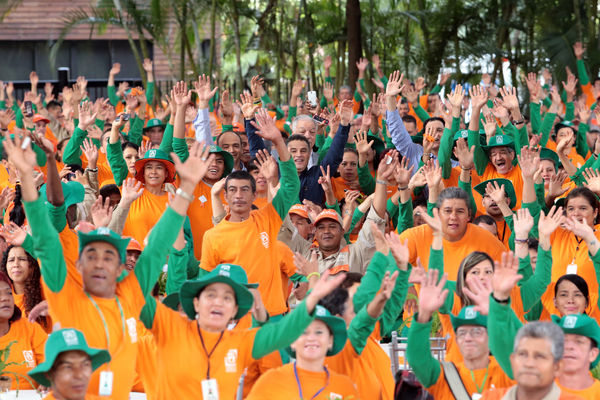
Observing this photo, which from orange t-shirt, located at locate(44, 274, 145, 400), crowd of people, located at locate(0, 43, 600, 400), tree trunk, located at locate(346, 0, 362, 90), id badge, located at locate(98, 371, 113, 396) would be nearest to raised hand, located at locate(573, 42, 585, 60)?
tree trunk, located at locate(346, 0, 362, 90)

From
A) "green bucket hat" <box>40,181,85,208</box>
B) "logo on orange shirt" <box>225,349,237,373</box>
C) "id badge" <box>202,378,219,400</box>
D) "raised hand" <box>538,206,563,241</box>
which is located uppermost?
"green bucket hat" <box>40,181,85,208</box>

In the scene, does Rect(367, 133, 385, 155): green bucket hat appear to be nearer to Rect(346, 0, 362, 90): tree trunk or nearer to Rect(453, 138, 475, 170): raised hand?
Rect(453, 138, 475, 170): raised hand

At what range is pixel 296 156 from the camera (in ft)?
Result: 30.5

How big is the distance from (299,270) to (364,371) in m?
1.07

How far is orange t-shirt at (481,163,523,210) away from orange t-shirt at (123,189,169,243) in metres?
3.25

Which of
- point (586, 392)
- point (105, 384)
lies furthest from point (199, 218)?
point (586, 392)

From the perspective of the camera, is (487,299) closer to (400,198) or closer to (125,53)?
(400,198)

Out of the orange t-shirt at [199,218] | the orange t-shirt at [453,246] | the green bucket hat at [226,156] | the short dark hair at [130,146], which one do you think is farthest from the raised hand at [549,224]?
the short dark hair at [130,146]

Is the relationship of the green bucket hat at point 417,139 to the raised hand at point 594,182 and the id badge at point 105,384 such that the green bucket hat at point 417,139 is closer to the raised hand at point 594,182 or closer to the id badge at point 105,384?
the raised hand at point 594,182

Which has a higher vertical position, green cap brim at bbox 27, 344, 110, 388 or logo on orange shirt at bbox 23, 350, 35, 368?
green cap brim at bbox 27, 344, 110, 388

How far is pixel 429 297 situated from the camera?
5.31 meters

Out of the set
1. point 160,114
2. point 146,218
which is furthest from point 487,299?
point 160,114

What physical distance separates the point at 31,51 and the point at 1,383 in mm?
17586

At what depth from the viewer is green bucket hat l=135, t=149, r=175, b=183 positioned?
8461 mm
